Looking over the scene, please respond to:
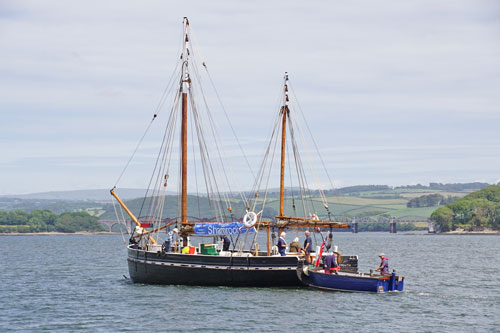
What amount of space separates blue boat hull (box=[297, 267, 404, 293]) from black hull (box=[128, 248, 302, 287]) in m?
0.71

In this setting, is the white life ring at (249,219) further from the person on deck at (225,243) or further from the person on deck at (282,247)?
the person on deck at (225,243)

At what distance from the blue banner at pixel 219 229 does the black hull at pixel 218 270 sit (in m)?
3.34

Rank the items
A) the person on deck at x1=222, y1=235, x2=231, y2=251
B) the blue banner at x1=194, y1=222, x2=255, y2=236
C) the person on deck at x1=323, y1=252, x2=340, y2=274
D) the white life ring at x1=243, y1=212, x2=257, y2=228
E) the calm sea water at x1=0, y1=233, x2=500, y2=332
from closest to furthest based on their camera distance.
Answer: the calm sea water at x1=0, y1=233, x2=500, y2=332 < the person on deck at x1=323, y1=252, x2=340, y2=274 < the white life ring at x1=243, y1=212, x2=257, y2=228 < the blue banner at x1=194, y1=222, x2=255, y2=236 < the person on deck at x1=222, y1=235, x2=231, y2=251

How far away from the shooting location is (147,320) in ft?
136

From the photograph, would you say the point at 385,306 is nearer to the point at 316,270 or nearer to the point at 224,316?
the point at 316,270

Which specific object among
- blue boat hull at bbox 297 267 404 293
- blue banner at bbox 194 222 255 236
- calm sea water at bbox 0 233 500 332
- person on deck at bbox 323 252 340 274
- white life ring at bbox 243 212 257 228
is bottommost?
calm sea water at bbox 0 233 500 332

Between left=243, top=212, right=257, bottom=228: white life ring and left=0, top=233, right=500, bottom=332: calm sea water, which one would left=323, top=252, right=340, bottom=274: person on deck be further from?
left=243, top=212, right=257, bottom=228: white life ring

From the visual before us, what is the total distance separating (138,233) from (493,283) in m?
29.6

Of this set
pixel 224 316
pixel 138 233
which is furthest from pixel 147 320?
pixel 138 233

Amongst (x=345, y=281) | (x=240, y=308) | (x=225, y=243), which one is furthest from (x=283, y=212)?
(x=240, y=308)

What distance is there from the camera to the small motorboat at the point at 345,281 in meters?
49.8

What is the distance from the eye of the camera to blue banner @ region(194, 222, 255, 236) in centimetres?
→ 5512

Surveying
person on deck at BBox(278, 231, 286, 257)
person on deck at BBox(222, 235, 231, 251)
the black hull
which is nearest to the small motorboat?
the black hull

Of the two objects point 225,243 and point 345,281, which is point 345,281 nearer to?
point 345,281
